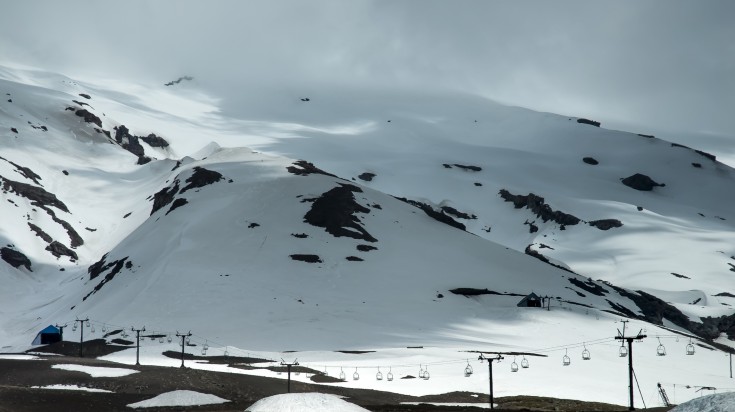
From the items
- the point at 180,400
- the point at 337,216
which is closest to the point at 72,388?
the point at 180,400

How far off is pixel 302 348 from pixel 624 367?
44126 millimetres

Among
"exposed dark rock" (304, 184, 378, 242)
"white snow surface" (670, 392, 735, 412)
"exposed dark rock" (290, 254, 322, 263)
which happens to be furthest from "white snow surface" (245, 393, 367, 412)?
"exposed dark rock" (304, 184, 378, 242)

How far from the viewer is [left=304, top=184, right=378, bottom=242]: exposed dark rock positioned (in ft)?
614

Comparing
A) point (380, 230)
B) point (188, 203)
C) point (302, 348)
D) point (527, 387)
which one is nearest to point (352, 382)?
point (527, 387)

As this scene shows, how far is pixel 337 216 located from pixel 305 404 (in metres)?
137

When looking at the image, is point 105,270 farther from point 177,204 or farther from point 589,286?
point 589,286

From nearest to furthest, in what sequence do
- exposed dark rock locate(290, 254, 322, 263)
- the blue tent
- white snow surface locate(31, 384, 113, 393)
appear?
white snow surface locate(31, 384, 113, 393), the blue tent, exposed dark rock locate(290, 254, 322, 263)

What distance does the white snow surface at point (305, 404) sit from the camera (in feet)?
179

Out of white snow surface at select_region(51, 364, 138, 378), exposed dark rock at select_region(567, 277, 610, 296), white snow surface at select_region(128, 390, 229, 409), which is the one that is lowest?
white snow surface at select_region(128, 390, 229, 409)

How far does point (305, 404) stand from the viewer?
180 feet

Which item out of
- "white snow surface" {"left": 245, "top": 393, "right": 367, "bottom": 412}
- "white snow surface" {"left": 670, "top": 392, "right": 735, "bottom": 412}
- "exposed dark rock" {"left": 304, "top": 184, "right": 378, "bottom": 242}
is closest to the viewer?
"white snow surface" {"left": 670, "top": 392, "right": 735, "bottom": 412}

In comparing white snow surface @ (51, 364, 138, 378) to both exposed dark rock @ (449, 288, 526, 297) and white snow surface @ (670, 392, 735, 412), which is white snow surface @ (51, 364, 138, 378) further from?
exposed dark rock @ (449, 288, 526, 297)

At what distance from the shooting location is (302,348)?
131 metres

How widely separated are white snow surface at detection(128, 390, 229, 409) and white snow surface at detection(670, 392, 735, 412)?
4985cm
